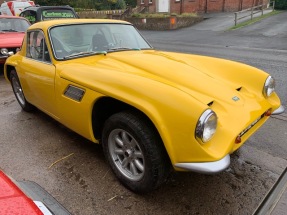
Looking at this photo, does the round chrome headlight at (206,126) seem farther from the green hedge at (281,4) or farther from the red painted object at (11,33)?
the green hedge at (281,4)

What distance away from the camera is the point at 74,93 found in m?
2.99

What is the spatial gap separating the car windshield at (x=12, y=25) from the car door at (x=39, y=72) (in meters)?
4.63

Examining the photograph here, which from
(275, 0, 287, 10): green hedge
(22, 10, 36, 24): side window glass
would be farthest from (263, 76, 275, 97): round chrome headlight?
(275, 0, 287, 10): green hedge

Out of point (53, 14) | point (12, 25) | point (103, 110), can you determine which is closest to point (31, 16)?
point (53, 14)

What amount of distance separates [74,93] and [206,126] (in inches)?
57.9

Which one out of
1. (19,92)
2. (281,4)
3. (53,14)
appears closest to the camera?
(19,92)

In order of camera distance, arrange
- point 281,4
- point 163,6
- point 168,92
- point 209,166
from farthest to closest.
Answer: point 163,6, point 281,4, point 168,92, point 209,166

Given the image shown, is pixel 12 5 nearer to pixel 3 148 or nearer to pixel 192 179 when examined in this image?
pixel 3 148

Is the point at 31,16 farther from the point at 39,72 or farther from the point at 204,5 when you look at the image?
the point at 204,5

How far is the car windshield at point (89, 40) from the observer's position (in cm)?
356

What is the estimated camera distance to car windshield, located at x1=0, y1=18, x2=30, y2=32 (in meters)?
8.30

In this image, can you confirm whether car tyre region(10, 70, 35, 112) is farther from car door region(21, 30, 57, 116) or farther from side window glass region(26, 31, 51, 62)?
side window glass region(26, 31, 51, 62)

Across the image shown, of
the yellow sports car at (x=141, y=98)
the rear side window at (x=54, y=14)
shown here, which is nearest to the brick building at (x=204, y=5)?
the rear side window at (x=54, y=14)

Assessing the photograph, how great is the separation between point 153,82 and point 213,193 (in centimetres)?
122
